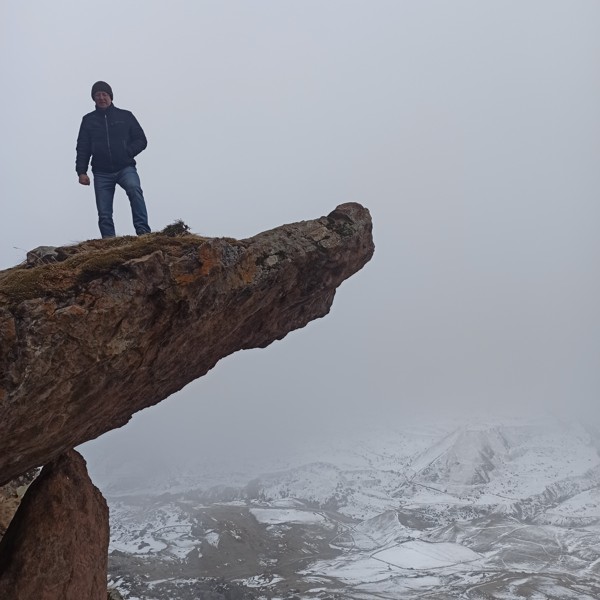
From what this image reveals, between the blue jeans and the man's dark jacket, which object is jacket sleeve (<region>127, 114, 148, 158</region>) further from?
the blue jeans

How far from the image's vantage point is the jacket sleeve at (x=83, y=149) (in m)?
17.4

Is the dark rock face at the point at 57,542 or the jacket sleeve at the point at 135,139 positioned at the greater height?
the jacket sleeve at the point at 135,139

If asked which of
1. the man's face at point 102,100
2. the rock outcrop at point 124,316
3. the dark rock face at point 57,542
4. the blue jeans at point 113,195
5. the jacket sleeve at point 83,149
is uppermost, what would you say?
the man's face at point 102,100

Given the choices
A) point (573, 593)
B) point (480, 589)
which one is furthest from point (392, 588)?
point (573, 593)

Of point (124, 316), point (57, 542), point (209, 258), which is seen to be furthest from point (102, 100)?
point (57, 542)

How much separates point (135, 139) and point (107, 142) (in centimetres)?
88

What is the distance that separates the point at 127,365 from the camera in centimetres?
1167

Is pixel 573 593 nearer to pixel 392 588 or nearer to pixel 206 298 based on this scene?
pixel 392 588

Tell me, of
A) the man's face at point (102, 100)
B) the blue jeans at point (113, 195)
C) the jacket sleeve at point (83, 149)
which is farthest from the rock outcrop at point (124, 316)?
the man's face at point (102, 100)

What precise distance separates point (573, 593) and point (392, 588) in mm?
49260

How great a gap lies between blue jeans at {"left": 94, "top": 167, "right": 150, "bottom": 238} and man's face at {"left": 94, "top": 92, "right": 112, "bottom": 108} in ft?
6.96

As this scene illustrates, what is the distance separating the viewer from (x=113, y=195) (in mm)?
17438

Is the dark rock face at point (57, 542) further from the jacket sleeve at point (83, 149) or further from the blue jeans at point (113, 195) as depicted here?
the jacket sleeve at point (83, 149)

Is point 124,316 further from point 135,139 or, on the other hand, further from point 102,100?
point 102,100
